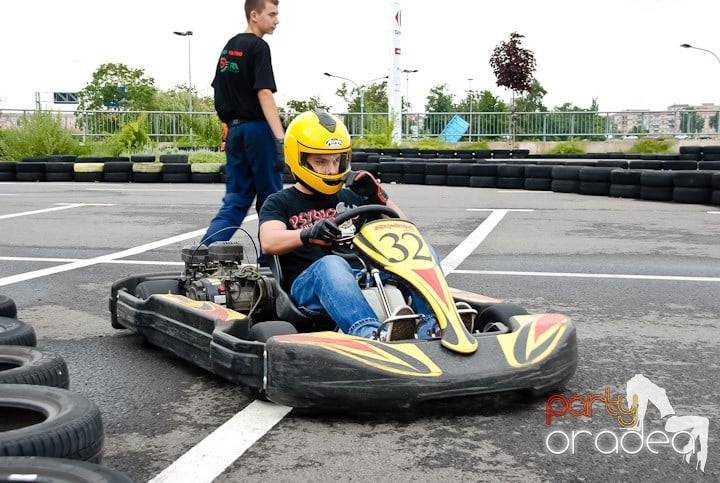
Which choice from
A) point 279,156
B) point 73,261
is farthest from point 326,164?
point 73,261

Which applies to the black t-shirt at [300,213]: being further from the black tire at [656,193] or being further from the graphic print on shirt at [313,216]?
the black tire at [656,193]

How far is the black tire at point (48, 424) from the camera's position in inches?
89.2

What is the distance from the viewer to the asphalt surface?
2736 mm

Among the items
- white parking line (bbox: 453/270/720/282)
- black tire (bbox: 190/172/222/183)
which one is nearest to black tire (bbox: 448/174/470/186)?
black tire (bbox: 190/172/222/183)

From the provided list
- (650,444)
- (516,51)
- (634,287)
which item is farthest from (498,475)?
(516,51)

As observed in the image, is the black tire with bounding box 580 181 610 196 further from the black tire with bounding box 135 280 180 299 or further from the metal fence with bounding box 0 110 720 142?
the metal fence with bounding box 0 110 720 142

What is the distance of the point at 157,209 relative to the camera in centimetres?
1185

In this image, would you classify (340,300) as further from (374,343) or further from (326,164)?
(326,164)

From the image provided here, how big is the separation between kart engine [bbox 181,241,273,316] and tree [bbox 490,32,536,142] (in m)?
31.5

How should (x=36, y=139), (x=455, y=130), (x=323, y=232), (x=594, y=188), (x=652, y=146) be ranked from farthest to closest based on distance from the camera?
(x=455, y=130)
(x=652, y=146)
(x=36, y=139)
(x=594, y=188)
(x=323, y=232)

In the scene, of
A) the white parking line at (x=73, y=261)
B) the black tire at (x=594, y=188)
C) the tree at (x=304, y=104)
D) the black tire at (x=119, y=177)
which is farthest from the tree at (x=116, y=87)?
the white parking line at (x=73, y=261)

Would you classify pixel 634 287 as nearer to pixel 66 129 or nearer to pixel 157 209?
pixel 157 209

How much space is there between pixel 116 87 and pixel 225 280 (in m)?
63.8

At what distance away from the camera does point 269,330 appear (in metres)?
3.41
